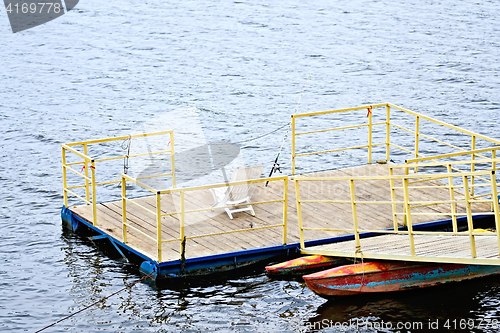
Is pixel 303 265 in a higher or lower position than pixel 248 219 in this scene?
lower

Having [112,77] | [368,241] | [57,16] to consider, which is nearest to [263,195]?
[368,241]

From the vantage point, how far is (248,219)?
13758 millimetres

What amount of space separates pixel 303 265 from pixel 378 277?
4.58 ft

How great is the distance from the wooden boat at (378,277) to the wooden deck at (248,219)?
1414mm

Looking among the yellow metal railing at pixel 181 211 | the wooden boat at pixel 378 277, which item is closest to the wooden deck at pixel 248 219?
the yellow metal railing at pixel 181 211

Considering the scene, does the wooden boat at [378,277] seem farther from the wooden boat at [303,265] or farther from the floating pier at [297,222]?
the wooden boat at [303,265]

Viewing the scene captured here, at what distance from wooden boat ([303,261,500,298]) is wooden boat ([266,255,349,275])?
661mm

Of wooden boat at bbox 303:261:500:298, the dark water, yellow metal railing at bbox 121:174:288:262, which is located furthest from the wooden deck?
wooden boat at bbox 303:261:500:298

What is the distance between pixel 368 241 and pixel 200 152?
37.0 feet

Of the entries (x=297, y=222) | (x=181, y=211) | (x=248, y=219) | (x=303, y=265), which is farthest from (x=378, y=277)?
(x=181, y=211)

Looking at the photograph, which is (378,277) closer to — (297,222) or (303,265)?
(303,265)

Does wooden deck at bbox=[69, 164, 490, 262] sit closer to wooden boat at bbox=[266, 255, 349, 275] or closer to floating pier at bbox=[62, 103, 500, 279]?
floating pier at bbox=[62, 103, 500, 279]

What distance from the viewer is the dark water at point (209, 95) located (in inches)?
472

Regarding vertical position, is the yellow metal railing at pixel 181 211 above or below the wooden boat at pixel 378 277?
above
